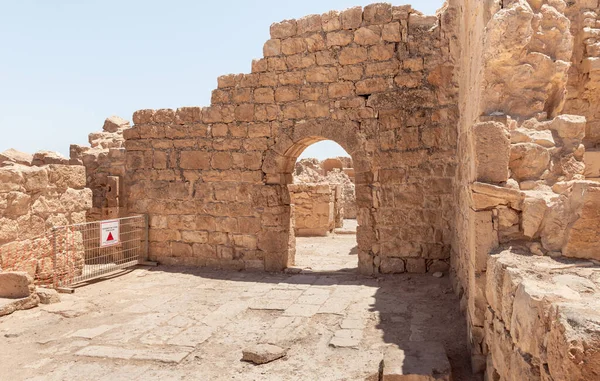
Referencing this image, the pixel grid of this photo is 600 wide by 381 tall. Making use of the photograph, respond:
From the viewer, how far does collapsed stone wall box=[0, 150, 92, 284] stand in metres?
5.69

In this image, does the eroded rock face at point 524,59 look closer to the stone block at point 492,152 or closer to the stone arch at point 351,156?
the stone block at point 492,152

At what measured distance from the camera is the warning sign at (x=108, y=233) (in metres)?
7.09

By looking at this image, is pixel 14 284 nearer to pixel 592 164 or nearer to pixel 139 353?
pixel 139 353

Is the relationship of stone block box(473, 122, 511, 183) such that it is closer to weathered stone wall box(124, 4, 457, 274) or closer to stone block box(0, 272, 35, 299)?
weathered stone wall box(124, 4, 457, 274)

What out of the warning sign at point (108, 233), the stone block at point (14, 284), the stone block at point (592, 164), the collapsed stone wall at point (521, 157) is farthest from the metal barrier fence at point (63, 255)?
the stone block at point (592, 164)

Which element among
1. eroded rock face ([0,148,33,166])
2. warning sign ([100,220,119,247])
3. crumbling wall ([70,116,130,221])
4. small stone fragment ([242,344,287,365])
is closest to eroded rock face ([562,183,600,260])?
small stone fragment ([242,344,287,365])

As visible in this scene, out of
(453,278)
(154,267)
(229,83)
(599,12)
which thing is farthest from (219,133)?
(599,12)

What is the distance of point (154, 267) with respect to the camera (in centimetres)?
805

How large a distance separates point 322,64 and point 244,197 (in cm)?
250

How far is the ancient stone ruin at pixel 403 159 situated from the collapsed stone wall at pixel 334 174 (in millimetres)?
8132

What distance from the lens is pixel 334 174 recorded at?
17.5 meters

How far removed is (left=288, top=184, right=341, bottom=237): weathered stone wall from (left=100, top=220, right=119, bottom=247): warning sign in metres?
5.22

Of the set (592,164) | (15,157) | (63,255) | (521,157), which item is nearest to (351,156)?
(592,164)

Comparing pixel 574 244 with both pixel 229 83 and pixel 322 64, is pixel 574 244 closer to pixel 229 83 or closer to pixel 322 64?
pixel 322 64
